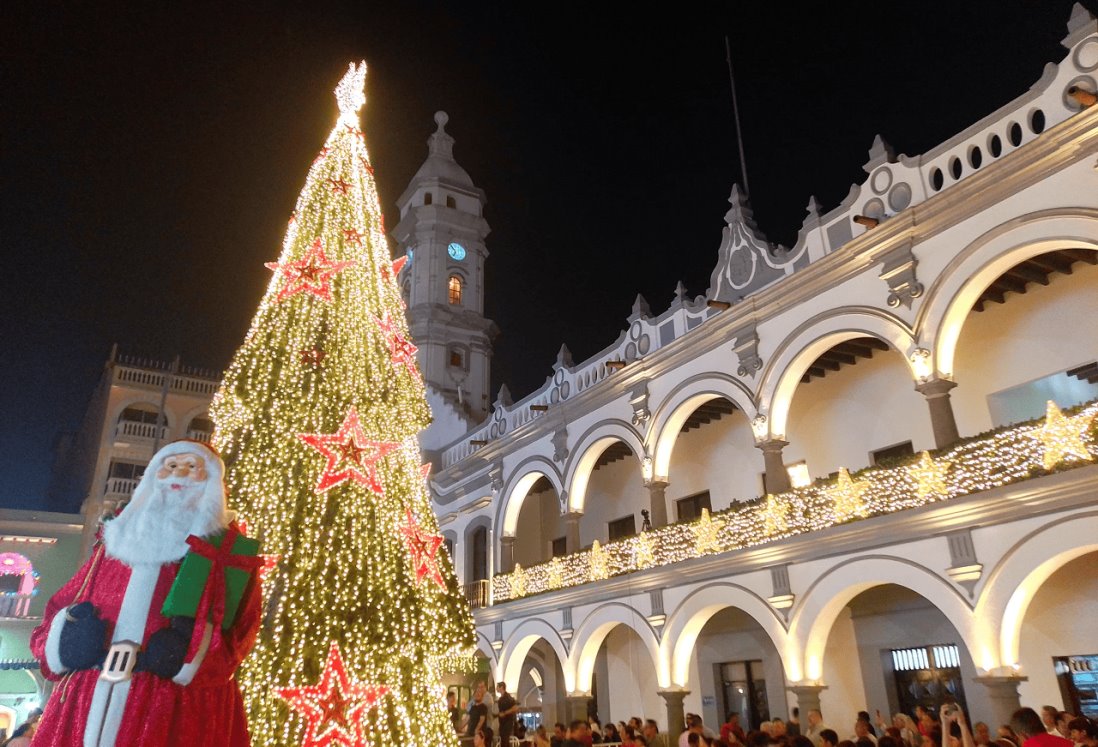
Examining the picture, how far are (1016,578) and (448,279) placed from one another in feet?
80.6

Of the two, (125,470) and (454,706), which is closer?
(454,706)

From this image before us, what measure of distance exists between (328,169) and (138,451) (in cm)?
2601

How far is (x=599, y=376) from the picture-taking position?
19.1 metres

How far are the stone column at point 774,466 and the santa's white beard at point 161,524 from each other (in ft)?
38.7

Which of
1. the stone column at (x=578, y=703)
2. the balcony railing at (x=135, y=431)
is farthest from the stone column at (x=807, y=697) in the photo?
the balcony railing at (x=135, y=431)

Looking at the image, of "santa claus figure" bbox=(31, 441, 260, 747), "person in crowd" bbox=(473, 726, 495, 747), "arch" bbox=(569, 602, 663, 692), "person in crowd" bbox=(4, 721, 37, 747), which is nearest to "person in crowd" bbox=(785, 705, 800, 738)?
"arch" bbox=(569, 602, 663, 692)

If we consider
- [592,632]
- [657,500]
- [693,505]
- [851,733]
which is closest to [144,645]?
[657,500]

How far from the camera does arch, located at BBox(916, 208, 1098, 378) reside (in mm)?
10539

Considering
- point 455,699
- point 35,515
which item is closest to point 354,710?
point 455,699

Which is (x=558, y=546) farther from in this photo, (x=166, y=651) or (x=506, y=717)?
(x=166, y=651)

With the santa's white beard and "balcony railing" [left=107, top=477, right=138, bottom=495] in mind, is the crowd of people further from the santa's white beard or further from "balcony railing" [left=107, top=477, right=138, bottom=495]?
"balcony railing" [left=107, top=477, right=138, bottom=495]

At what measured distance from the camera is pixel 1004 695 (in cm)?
998

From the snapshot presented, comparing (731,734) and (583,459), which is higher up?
(583,459)

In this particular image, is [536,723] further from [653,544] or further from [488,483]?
[653,544]
